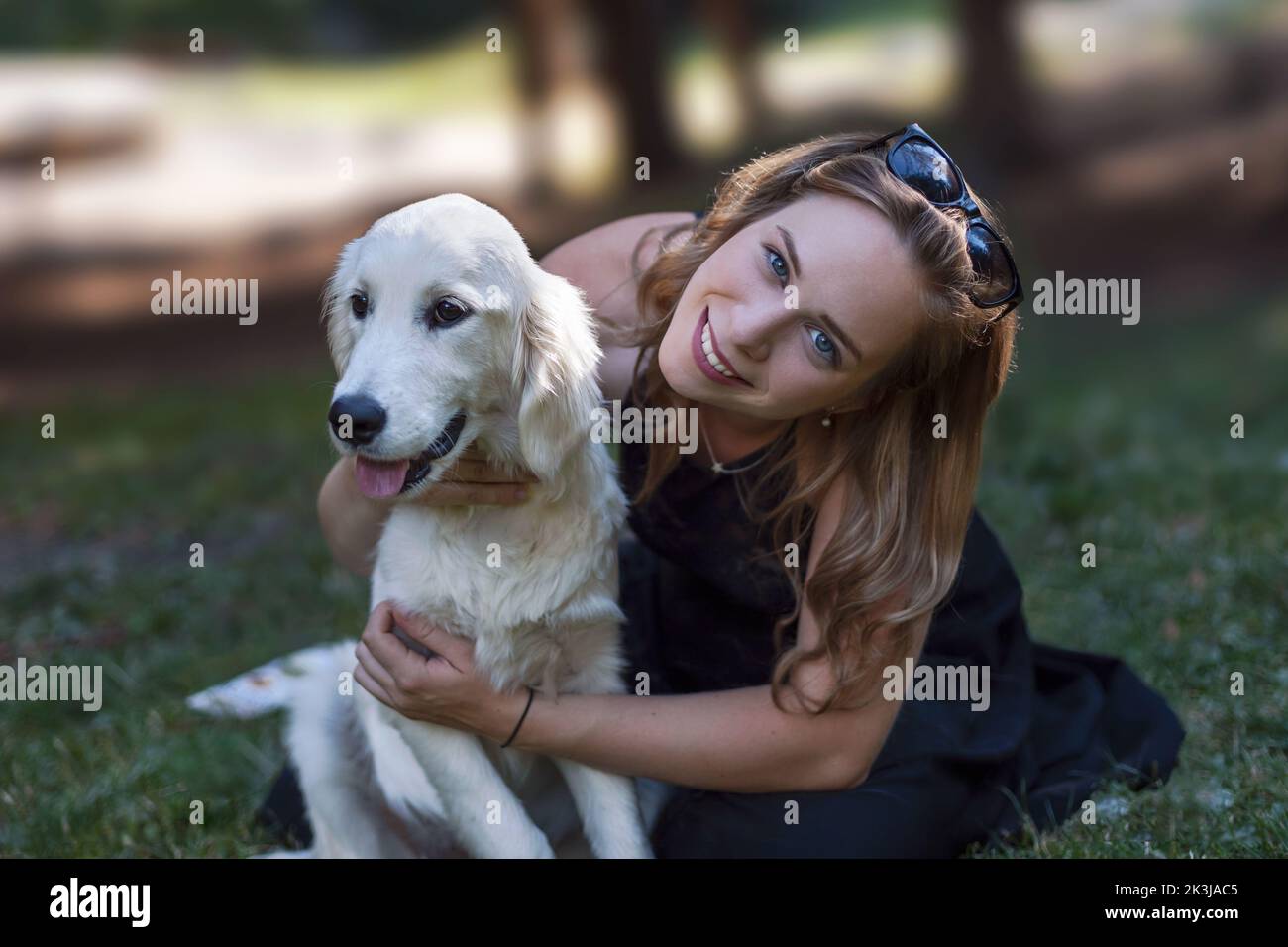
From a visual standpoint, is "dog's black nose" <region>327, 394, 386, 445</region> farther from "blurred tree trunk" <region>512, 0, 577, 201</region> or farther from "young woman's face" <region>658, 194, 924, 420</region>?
"blurred tree trunk" <region>512, 0, 577, 201</region>

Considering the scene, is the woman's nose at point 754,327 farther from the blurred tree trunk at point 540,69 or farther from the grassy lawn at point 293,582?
the blurred tree trunk at point 540,69

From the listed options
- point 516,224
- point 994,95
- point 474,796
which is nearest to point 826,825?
point 474,796

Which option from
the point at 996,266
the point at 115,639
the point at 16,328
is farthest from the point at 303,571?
the point at 16,328

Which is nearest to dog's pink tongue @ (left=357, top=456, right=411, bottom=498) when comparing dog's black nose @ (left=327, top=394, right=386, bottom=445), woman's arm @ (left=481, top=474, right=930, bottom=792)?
dog's black nose @ (left=327, top=394, right=386, bottom=445)

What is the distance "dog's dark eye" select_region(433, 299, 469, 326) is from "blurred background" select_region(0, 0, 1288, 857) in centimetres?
162

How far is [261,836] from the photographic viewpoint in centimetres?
310

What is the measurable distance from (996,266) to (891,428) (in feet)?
1.21

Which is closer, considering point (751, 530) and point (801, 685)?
point (801, 685)

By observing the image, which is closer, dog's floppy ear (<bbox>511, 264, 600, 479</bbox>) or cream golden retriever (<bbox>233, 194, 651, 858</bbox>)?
cream golden retriever (<bbox>233, 194, 651, 858</bbox>)

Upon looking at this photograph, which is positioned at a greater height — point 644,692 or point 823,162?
point 823,162

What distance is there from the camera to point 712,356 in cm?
241

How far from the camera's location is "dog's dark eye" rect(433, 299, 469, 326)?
2.37 m

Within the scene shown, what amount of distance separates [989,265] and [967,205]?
120 mm

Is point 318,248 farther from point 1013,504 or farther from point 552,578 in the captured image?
point 552,578
